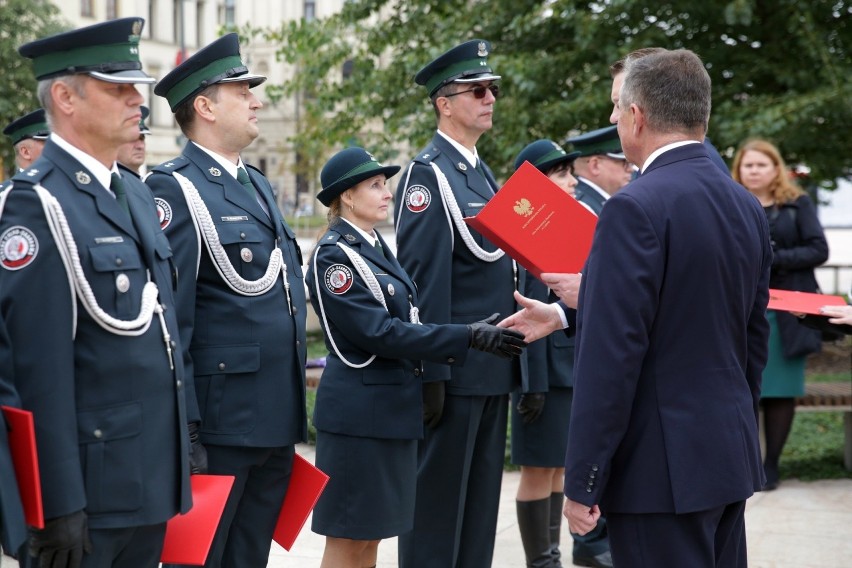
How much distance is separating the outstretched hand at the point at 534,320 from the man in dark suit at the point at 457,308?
43 centimetres

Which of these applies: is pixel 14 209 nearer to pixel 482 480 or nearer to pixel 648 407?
pixel 648 407

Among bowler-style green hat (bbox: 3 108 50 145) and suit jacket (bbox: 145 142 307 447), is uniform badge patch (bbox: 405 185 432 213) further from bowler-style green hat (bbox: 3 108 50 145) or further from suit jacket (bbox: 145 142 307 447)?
bowler-style green hat (bbox: 3 108 50 145)

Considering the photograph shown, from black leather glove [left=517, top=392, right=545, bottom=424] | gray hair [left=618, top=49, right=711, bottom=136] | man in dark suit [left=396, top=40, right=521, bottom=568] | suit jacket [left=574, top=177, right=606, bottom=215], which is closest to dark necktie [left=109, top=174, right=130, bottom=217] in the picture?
gray hair [left=618, top=49, right=711, bottom=136]

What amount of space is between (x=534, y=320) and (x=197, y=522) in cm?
147

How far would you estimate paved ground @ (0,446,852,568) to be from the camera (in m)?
5.70

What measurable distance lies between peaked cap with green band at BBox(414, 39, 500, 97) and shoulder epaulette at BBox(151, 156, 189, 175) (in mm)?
1411

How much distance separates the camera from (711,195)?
3.11 m

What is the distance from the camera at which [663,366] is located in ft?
9.89

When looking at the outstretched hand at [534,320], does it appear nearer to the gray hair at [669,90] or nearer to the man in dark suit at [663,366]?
the man in dark suit at [663,366]

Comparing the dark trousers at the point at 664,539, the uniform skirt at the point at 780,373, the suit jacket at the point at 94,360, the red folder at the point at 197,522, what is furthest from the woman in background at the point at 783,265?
the suit jacket at the point at 94,360

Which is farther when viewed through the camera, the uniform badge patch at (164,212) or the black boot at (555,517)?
the black boot at (555,517)

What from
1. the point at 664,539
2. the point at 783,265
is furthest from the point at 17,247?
the point at 783,265

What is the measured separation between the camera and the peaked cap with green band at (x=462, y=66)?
4879 mm

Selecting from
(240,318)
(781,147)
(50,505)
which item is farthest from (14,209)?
(781,147)
